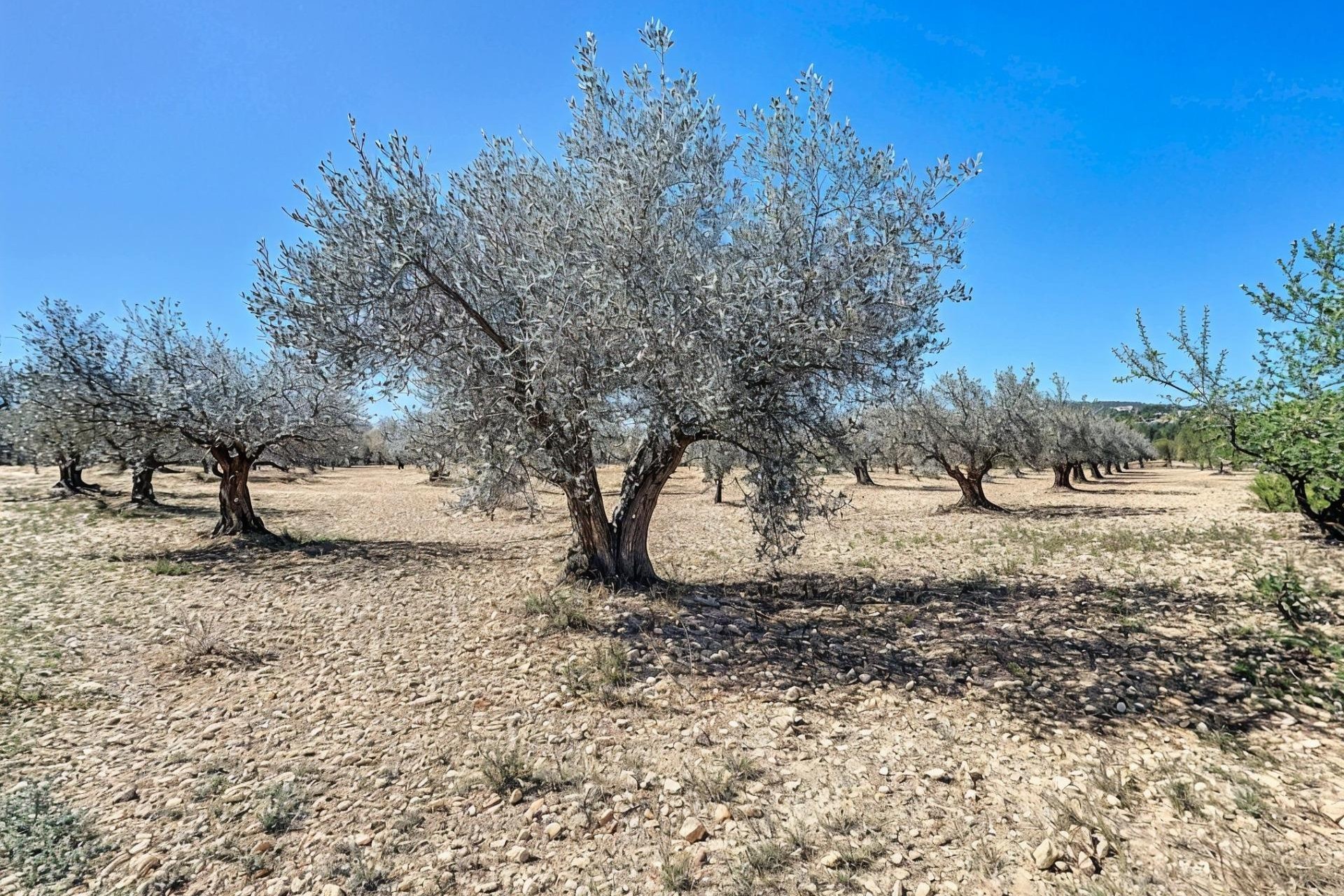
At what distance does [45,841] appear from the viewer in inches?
171

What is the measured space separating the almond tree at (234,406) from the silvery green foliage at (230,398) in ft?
0.07

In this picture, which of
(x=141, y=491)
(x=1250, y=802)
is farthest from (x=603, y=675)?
(x=141, y=491)

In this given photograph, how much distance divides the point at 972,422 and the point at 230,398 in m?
26.6

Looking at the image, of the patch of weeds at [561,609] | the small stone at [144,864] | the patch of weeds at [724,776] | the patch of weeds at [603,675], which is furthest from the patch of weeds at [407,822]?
the patch of weeds at [561,609]

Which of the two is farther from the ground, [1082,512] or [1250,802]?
[1082,512]

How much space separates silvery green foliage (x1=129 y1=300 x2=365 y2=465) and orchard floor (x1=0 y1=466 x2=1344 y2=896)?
3.93 m

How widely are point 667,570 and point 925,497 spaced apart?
2629 centimetres

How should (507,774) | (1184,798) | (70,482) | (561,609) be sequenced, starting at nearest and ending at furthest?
(1184,798) → (507,774) → (561,609) → (70,482)

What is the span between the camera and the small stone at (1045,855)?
12.6 ft

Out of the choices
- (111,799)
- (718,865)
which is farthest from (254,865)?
(718,865)

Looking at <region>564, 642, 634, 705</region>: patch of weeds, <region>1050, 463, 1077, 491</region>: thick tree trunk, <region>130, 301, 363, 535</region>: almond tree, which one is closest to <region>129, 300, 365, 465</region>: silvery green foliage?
<region>130, 301, 363, 535</region>: almond tree

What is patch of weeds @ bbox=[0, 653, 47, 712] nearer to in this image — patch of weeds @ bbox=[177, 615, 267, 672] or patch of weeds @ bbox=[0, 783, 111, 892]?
patch of weeds @ bbox=[177, 615, 267, 672]

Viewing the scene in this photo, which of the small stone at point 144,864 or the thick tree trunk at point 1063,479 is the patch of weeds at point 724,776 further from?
the thick tree trunk at point 1063,479

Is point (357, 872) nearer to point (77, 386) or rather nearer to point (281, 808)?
point (281, 808)
